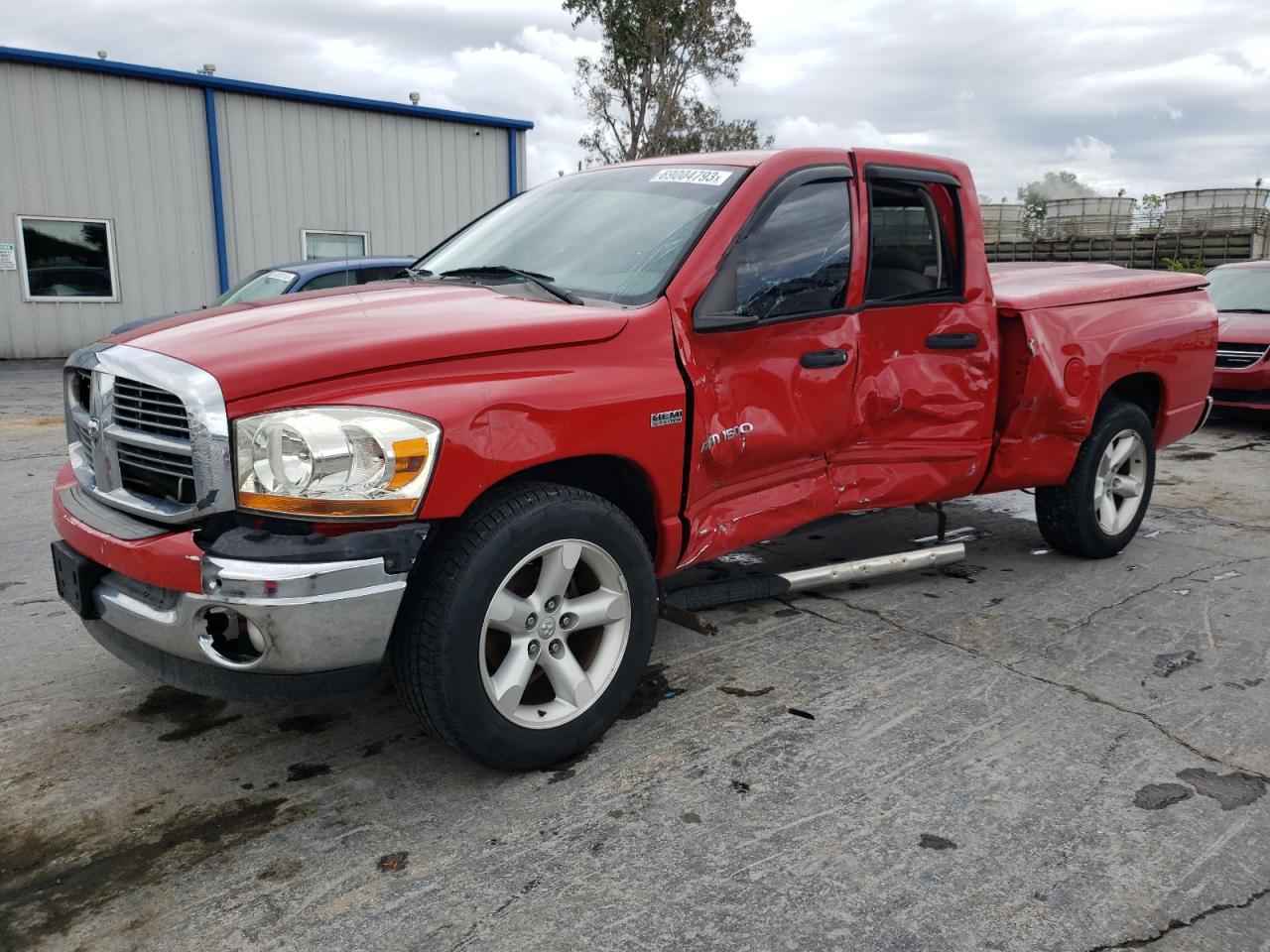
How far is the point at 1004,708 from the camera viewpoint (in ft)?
10.8

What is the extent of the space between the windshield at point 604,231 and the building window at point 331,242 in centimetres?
1442

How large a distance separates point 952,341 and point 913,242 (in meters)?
0.44

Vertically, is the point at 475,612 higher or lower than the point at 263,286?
lower

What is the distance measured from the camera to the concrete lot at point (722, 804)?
224 cm

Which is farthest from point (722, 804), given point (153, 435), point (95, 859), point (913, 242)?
point (913, 242)

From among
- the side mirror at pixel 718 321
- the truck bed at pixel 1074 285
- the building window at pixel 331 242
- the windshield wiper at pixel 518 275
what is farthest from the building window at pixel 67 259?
the side mirror at pixel 718 321

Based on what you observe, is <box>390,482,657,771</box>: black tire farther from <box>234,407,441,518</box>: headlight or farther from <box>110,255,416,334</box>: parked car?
<box>110,255,416,334</box>: parked car

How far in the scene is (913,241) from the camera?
408cm

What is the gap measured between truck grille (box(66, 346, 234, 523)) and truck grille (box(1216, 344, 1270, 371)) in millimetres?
9077

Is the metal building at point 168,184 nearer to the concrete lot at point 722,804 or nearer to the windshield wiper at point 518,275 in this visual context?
the concrete lot at point 722,804

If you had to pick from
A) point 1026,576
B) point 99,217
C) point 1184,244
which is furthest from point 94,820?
point 1184,244

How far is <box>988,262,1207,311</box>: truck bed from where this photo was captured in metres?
4.42

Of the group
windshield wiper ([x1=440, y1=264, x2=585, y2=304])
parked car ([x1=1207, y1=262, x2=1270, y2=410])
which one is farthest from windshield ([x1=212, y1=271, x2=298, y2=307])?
parked car ([x1=1207, y1=262, x2=1270, y2=410])

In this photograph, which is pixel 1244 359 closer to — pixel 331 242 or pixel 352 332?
pixel 352 332
